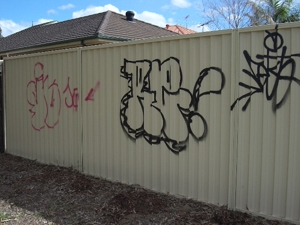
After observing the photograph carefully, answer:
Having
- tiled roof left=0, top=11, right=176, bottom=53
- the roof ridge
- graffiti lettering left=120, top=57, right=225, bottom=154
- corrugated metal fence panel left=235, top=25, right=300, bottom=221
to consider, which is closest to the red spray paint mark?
graffiti lettering left=120, top=57, right=225, bottom=154

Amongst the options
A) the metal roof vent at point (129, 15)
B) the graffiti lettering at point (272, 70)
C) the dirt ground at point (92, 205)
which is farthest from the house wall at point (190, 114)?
the metal roof vent at point (129, 15)

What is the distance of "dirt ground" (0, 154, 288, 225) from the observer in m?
3.81

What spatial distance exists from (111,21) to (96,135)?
24.2ft

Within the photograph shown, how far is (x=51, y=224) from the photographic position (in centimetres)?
383

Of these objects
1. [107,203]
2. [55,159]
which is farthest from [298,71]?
[55,159]

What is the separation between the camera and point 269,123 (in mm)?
3641

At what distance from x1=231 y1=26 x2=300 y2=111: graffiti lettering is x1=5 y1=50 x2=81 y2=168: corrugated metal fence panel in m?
3.20

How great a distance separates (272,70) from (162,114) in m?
1.64

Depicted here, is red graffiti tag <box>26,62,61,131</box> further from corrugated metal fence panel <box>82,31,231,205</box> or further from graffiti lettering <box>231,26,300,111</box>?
graffiti lettering <box>231,26,300,111</box>

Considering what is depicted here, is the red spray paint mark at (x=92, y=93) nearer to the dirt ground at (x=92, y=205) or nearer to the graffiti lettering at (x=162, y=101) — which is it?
the graffiti lettering at (x=162, y=101)

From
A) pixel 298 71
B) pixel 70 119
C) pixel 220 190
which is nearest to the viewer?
pixel 298 71

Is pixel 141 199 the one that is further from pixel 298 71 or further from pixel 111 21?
pixel 111 21

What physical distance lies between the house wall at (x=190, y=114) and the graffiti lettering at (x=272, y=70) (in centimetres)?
1

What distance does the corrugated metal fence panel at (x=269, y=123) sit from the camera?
11.5 feet
